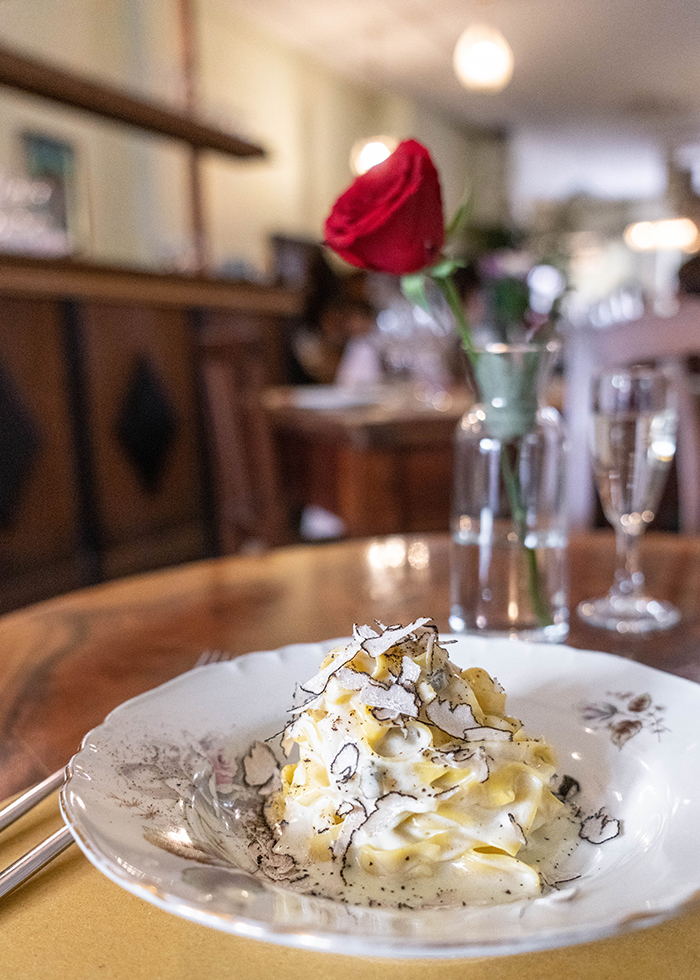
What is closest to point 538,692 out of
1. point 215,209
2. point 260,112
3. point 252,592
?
point 252,592

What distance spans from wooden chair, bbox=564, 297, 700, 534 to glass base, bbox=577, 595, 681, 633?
550 millimetres

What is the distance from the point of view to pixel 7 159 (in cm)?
358

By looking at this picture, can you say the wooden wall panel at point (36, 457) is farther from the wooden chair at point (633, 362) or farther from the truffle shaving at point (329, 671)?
the truffle shaving at point (329, 671)

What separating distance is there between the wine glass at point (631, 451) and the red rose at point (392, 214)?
0.84 feet

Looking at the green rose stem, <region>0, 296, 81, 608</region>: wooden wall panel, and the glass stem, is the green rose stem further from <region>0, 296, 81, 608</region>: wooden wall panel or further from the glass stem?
<region>0, 296, 81, 608</region>: wooden wall panel

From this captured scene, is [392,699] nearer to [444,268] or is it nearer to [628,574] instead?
[444,268]

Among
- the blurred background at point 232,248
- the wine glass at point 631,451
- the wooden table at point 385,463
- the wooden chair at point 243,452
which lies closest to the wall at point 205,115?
the blurred background at point 232,248

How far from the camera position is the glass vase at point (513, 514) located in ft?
2.10

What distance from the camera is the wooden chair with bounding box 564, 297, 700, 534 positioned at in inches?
49.4

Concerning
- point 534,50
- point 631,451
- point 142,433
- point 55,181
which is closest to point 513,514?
point 631,451

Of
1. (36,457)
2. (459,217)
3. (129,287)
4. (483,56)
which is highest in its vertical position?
(483,56)

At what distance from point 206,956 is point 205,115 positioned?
3.37 meters

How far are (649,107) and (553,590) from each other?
8.35 m

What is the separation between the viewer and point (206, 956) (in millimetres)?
299
